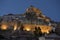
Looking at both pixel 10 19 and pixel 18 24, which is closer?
pixel 18 24

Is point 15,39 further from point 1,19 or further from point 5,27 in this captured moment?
point 1,19

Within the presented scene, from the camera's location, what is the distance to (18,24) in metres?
51.2

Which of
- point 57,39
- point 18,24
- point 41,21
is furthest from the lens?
point 41,21

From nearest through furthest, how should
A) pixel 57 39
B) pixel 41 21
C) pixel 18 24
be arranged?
1. pixel 57 39
2. pixel 18 24
3. pixel 41 21

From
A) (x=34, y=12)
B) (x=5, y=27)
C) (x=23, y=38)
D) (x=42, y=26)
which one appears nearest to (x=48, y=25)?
(x=42, y=26)

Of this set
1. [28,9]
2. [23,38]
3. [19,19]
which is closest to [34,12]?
[28,9]

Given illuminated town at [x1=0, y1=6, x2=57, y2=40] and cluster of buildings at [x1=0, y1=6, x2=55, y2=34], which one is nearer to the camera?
illuminated town at [x1=0, y1=6, x2=57, y2=40]

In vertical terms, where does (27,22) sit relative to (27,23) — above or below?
above

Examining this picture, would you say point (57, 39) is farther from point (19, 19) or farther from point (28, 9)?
point (28, 9)

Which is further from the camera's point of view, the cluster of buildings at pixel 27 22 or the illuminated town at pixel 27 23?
the cluster of buildings at pixel 27 22

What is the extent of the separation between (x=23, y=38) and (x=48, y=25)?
1873cm

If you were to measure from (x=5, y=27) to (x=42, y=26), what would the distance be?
8.67 meters

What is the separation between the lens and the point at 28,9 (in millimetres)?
58469

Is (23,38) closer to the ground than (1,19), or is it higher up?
closer to the ground
